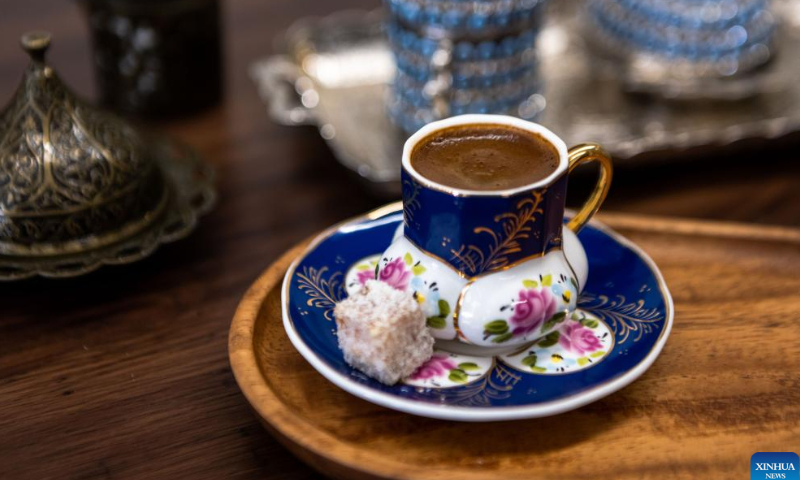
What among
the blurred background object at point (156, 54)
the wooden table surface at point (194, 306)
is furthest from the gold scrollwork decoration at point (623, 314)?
the blurred background object at point (156, 54)

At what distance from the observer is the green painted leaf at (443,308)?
0.59 metres

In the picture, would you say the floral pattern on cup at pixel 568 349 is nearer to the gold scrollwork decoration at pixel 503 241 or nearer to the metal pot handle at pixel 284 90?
the gold scrollwork decoration at pixel 503 241

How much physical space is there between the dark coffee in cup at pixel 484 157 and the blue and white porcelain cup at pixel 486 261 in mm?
12

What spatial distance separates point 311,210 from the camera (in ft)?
2.90

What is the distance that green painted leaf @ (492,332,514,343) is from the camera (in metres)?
0.59

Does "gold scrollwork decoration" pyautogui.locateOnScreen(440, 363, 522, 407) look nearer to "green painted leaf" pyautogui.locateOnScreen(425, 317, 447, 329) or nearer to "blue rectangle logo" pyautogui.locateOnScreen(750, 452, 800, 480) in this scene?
"green painted leaf" pyautogui.locateOnScreen(425, 317, 447, 329)

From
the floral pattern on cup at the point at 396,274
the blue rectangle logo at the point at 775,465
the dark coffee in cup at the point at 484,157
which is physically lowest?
the blue rectangle logo at the point at 775,465

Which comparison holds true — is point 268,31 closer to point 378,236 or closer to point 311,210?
point 311,210

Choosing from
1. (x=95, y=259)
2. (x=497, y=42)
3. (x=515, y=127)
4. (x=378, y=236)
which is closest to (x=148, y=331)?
(x=95, y=259)

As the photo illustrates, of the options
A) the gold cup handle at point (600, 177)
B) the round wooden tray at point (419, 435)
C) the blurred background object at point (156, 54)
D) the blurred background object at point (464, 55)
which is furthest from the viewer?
the blurred background object at point (156, 54)

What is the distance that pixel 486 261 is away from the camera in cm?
59

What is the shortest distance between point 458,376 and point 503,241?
0.09 meters

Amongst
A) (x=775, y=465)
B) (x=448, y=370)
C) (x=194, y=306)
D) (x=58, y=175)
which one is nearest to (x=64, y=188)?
(x=58, y=175)

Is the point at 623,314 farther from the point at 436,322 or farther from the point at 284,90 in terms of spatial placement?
the point at 284,90
